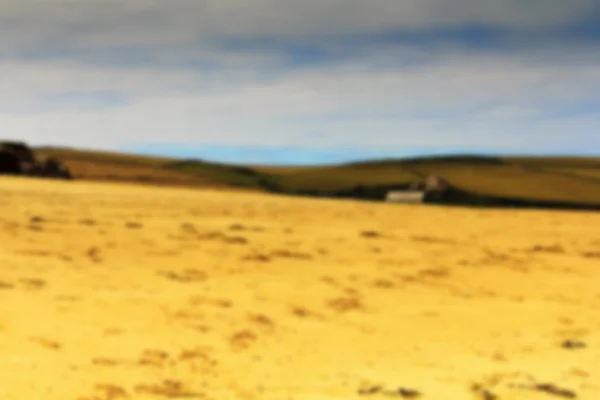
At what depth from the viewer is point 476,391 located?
13.5 feet

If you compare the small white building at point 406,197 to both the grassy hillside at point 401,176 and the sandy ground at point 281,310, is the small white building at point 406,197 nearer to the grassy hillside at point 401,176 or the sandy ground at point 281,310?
the grassy hillside at point 401,176

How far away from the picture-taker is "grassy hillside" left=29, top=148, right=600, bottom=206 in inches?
915

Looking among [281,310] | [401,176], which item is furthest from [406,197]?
[281,310]

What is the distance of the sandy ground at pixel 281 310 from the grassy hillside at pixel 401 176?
12.4 meters

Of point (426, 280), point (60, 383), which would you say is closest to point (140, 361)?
point (60, 383)

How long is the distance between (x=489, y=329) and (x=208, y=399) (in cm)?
300

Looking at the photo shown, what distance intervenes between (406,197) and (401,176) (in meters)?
7.67

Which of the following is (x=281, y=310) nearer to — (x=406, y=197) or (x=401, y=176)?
(x=406, y=197)

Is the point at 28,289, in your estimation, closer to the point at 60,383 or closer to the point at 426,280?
the point at 60,383

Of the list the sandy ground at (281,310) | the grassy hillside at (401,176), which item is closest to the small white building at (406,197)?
the grassy hillside at (401,176)

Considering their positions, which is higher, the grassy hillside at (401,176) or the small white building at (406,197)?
the grassy hillside at (401,176)

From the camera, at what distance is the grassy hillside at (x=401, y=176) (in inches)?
915

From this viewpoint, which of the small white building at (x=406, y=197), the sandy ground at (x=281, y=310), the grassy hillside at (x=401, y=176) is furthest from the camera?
the grassy hillside at (x=401, y=176)

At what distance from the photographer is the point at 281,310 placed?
19.3 feet
